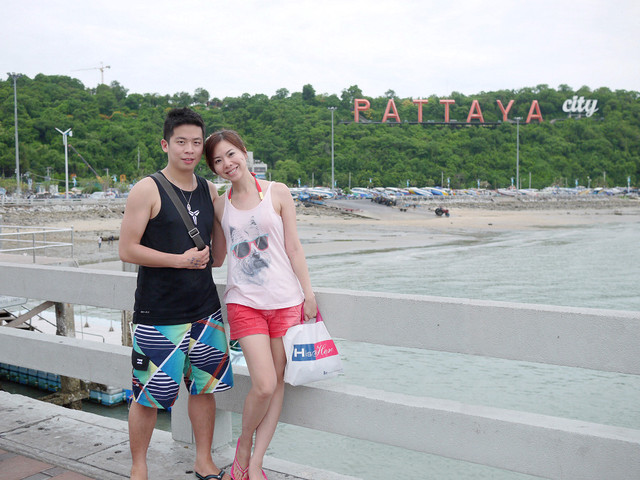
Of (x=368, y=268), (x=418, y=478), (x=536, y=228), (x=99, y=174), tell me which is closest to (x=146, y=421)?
(x=418, y=478)

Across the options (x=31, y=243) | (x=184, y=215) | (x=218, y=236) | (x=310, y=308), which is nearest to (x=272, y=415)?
(x=310, y=308)

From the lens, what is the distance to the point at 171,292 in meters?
2.92

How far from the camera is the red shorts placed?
2889 mm

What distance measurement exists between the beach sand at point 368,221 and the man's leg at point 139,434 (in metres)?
27.8

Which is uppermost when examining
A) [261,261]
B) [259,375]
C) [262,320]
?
[261,261]

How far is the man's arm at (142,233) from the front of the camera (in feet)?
9.29

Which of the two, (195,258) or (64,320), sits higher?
(195,258)

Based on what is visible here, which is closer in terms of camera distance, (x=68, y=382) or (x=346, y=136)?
(x=68, y=382)

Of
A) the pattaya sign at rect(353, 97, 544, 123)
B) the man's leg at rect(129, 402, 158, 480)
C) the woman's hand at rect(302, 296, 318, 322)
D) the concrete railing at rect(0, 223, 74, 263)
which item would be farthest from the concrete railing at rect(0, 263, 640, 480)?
the pattaya sign at rect(353, 97, 544, 123)

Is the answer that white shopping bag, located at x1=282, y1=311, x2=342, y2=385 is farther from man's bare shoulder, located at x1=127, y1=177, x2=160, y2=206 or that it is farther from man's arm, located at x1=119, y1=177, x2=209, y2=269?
man's bare shoulder, located at x1=127, y1=177, x2=160, y2=206

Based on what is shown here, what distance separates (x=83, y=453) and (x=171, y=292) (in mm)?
1173

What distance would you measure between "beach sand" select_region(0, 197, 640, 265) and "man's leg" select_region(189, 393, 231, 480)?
27740 mm

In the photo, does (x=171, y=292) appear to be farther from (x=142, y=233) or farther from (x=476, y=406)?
(x=476, y=406)

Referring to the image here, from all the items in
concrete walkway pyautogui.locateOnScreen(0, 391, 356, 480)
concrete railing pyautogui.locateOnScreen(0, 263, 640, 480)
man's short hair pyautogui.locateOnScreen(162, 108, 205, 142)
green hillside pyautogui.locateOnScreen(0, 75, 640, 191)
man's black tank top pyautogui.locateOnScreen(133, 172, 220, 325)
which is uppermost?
green hillside pyautogui.locateOnScreen(0, 75, 640, 191)
